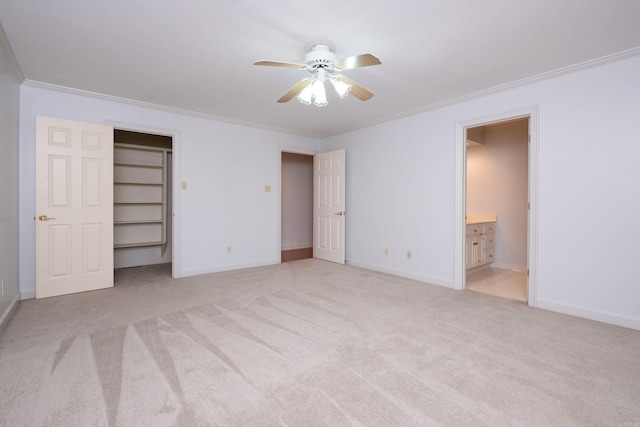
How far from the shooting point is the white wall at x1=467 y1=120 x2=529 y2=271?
5.05 metres

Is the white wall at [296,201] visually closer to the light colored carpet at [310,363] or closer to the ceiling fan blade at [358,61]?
the light colored carpet at [310,363]

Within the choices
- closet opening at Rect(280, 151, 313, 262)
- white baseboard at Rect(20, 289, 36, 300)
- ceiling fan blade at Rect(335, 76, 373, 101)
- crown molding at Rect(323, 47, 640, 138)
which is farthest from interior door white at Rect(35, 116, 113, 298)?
crown molding at Rect(323, 47, 640, 138)

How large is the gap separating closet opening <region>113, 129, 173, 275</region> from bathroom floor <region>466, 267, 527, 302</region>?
4622 millimetres

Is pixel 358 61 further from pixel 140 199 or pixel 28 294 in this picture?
pixel 140 199

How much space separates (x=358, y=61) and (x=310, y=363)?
Answer: 6.95 ft

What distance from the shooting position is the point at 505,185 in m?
5.25

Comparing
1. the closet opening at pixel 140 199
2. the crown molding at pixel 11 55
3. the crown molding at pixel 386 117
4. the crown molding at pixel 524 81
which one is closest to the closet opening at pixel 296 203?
the crown molding at pixel 386 117

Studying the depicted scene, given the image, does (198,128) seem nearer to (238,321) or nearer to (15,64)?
(15,64)

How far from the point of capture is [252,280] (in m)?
4.25

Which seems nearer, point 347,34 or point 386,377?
point 386,377

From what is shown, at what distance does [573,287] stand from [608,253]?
1.44ft

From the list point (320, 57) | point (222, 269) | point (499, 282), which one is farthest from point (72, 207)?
point (499, 282)

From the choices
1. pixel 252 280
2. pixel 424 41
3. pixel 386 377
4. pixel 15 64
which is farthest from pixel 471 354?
pixel 15 64

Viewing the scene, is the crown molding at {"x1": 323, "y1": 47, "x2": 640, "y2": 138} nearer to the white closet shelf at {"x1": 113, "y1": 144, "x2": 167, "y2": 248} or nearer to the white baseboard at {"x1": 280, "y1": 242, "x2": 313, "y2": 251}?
the white baseboard at {"x1": 280, "y1": 242, "x2": 313, "y2": 251}
